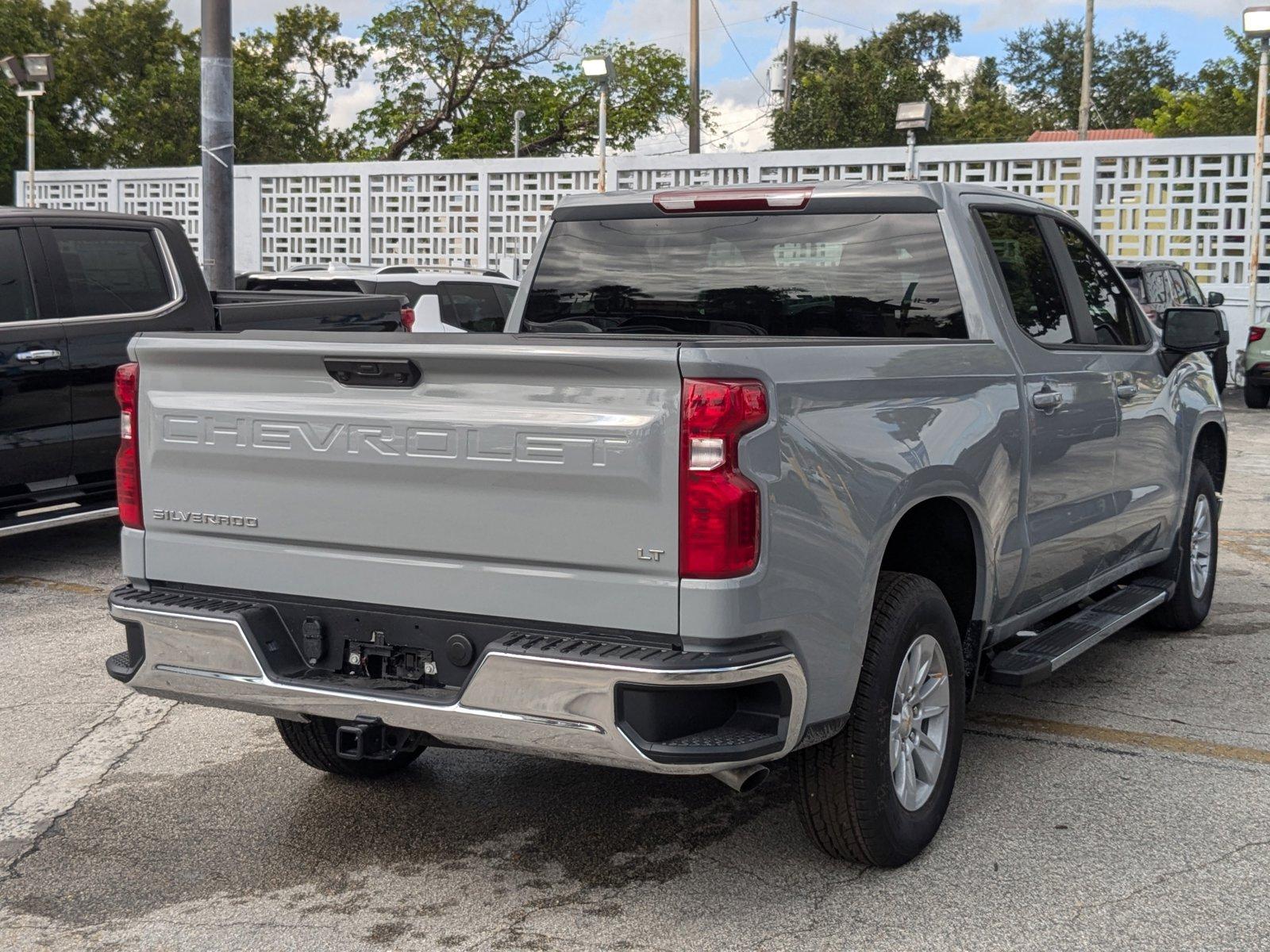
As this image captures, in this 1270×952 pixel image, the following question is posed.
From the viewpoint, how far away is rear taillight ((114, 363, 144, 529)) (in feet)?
13.5

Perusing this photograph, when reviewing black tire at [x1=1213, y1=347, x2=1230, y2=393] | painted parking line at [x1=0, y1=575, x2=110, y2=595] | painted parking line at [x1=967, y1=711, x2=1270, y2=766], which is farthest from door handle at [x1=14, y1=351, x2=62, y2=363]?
black tire at [x1=1213, y1=347, x2=1230, y2=393]

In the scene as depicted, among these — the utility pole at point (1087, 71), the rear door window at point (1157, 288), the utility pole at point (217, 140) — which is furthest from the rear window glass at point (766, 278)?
the utility pole at point (1087, 71)

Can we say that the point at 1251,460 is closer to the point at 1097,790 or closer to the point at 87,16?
the point at 1097,790

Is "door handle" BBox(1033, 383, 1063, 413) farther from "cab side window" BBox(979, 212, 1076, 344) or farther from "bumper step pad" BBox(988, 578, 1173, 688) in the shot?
"bumper step pad" BBox(988, 578, 1173, 688)

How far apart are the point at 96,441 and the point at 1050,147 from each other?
1850 cm

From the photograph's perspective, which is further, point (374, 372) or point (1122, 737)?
point (1122, 737)

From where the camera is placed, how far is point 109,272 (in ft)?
28.3

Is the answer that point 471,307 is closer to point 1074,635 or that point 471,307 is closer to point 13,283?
point 13,283

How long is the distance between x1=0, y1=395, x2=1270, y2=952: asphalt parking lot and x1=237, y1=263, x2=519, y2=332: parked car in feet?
25.3

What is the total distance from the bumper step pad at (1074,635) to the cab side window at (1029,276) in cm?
104

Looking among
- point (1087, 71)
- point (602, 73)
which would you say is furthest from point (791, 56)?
point (602, 73)

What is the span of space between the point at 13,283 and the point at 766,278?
493 centimetres

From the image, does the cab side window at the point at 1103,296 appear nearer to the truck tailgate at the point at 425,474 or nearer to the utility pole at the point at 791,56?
the truck tailgate at the point at 425,474

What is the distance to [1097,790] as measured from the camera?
479cm
